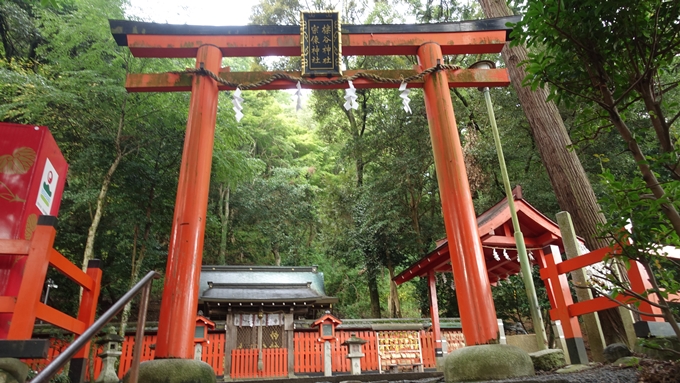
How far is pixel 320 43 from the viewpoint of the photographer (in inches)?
208

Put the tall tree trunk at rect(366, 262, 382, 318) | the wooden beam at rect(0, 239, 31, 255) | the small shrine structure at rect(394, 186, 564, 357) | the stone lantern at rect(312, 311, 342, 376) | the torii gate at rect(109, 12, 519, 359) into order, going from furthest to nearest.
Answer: the tall tree trunk at rect(366, 262, 382, 318)
the stone lantern at rect(312, 311, 342, 376)
the small shrine structure at rect(394, 186, 564, 357)
the torii gate at rect(109, 12, 519, 359)
the wooden beam at rect(0, 239, 31, 255)

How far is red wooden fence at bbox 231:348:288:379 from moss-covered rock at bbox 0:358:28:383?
8.37 meters

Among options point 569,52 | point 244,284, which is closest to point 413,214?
Answer: point 244,284

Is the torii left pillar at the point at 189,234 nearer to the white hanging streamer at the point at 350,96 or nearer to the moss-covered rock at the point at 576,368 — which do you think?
the white hanging streamer at the point at 350,96

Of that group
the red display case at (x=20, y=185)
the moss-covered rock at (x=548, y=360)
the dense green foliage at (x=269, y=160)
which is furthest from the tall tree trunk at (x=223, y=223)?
the moss-covered rock at (x=548, y=360)

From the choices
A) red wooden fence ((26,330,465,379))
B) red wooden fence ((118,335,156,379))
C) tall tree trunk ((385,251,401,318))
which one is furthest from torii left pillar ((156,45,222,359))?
tall tree trunk ((385,251,401,318))

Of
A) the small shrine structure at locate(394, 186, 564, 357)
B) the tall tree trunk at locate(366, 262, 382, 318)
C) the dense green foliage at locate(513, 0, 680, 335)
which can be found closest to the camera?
the dense green foliage at locate(513, 0, 680, 335)

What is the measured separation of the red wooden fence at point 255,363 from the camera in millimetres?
10250

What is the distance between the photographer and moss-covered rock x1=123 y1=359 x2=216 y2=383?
10.7 ft

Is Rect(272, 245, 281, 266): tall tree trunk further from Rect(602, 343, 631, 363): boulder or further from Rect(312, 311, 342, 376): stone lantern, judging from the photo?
Rect(602, 343, 631, 363): boulder

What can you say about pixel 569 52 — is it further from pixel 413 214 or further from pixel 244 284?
pixel 413 214

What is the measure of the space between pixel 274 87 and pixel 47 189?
115 inches

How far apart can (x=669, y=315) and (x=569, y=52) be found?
1939 millimetres

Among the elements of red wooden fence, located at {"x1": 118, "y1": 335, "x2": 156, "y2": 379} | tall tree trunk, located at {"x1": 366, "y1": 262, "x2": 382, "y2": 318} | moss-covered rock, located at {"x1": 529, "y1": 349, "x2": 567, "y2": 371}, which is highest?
tall tree trunk, located at {"x1": 366, "y1": 262, "x2": 382, "y2": 318}
